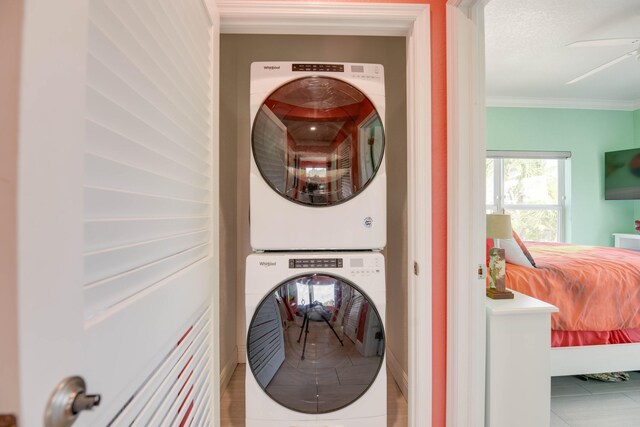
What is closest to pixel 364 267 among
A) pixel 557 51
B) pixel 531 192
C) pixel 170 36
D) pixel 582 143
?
pixel 170 36

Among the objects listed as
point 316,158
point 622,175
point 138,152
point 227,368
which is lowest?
point 227,368

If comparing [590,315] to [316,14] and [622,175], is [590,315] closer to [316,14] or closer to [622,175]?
[316,14]

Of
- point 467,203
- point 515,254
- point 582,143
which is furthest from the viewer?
point 582,143

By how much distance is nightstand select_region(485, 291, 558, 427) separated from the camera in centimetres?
123

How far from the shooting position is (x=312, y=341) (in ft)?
4.29

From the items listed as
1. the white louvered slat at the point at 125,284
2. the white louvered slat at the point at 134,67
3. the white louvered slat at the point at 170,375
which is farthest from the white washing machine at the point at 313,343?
the white louvered slat at the point at 134,67

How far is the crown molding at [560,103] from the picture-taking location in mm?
4301

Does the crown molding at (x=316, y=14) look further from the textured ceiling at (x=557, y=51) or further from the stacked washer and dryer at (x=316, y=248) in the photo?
the textured ceiling at (x=557, y=51)

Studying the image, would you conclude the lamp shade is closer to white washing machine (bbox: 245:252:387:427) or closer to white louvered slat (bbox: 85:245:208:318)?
white washing machine (bbox: 245:252:387:427)

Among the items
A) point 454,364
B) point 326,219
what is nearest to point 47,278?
point 326,219

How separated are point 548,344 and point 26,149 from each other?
1730 mm

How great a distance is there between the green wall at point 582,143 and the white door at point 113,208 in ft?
15.3

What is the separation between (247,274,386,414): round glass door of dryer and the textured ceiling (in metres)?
2.52

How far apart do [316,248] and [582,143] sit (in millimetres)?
5167
